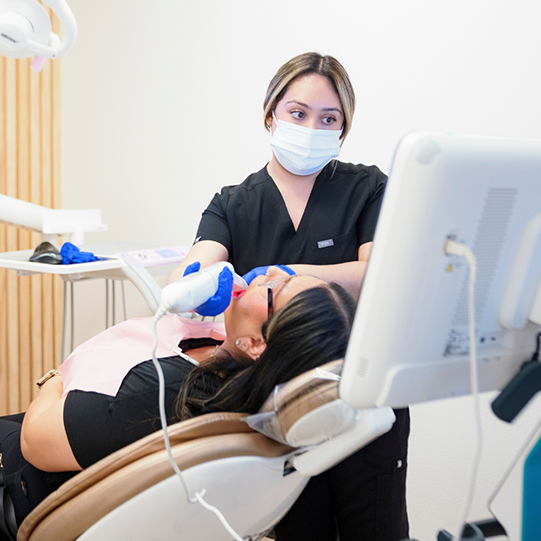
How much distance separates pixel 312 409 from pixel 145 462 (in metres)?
0.27

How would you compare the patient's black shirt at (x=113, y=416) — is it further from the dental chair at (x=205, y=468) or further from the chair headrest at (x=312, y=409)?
the chair headrest at (x=312, y=409)

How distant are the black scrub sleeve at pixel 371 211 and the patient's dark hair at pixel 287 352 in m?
0.68

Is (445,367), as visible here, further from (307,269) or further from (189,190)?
(189,190)

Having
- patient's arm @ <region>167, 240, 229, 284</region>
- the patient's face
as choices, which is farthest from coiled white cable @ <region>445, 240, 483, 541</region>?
patient's arm @ <region>167, 240, 229, 284</region>

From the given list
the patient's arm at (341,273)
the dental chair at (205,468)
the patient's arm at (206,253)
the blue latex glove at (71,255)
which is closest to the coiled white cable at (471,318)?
the dental chair at (205,468)

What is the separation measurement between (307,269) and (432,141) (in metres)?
0.92

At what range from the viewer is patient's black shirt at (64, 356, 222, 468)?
0.92 m

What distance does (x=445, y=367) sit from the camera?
2.06 ft

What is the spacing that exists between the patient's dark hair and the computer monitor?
31cm

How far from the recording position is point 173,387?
981 millimetres

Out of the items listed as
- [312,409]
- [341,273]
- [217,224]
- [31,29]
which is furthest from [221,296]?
[31,29]

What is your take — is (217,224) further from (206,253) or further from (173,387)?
(173,387)

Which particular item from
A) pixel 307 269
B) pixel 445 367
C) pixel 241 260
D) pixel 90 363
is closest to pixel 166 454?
pixel 90 363

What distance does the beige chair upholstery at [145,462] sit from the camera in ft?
2.69
